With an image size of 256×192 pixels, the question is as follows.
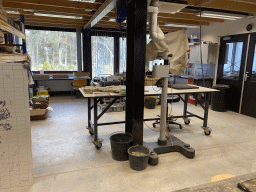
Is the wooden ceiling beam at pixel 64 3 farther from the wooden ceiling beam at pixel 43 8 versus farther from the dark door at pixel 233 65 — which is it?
the dark door at pixel 233 65

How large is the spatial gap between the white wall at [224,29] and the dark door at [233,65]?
181 millimetres

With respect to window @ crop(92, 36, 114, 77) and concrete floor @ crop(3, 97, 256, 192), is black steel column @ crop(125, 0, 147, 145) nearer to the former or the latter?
concrete floor @ crop(3, 97, 256, 192)

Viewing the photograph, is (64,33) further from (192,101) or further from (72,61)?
(192,101)

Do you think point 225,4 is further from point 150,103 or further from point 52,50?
point 52,50

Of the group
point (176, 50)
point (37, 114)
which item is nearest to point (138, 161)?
point (176, 50)

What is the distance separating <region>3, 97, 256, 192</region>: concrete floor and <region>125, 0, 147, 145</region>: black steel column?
62 centimetres

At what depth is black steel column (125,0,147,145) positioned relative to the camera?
2652 mm

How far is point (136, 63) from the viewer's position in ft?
9.03

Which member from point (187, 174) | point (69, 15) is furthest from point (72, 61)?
point (187, 174)

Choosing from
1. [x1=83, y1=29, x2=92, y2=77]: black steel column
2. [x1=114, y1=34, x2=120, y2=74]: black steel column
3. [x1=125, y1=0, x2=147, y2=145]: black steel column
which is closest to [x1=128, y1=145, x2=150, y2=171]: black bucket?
[x1=125, y1=0, x2=147, y2=145]: black steel column

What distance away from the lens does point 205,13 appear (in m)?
4.67

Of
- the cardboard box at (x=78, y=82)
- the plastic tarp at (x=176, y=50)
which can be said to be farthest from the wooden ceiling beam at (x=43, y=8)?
the plastic tarp at (x=176, y=50)

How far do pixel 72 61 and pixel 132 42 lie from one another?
5.68 metres

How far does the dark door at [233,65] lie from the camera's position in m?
5.38
